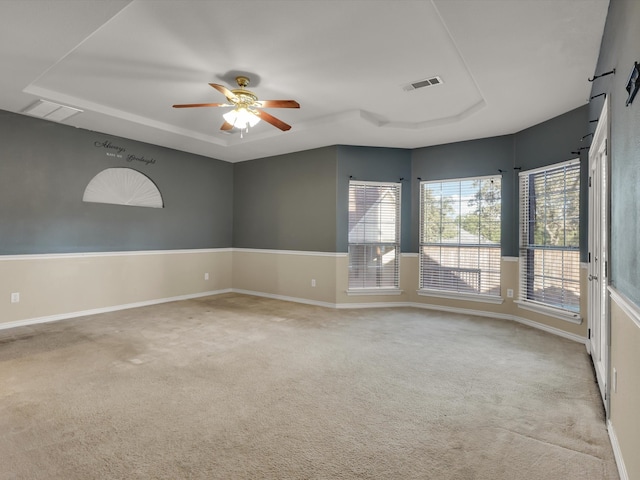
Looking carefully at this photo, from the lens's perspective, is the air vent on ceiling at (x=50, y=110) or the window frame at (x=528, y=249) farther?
the window frame at (x=528, y=249)

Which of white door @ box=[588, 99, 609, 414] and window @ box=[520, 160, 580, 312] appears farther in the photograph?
window @ box=[520, 160, 580, 312]

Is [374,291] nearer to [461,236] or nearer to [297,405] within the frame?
[461,236]

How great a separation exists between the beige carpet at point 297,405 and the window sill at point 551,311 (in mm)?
298

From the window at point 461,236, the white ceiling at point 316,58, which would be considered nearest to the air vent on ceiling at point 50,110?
the white ceiling at point 316,58

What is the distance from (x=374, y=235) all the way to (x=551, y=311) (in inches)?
103

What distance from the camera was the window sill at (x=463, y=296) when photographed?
5.04m

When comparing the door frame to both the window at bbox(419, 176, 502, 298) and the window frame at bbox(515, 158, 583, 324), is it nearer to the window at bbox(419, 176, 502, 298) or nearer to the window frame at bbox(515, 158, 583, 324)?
the window frame at bbox(515, 158, 583, 324)

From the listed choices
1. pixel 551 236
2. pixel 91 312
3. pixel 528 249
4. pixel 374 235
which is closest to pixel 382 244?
pixel 374 235

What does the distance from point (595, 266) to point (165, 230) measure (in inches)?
231

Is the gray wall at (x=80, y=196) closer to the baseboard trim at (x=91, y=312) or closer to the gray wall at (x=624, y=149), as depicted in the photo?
the baseboard trim at (x=91, y=312)

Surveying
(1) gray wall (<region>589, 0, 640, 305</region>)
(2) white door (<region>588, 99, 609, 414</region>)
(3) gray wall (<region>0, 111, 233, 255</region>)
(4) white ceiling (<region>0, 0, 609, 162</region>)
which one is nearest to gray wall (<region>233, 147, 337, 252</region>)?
(3) gray wall (<region>0, 111, 233, 255</region>)

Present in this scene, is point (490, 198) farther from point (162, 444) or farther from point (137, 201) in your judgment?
point (137, 201)

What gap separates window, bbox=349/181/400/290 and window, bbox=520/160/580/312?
1.83m

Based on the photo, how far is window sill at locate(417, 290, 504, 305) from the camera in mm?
5043
